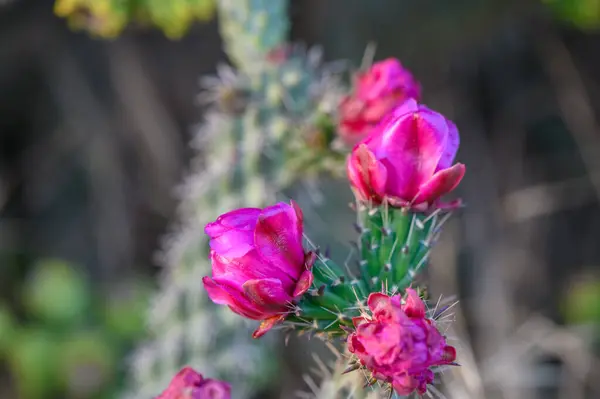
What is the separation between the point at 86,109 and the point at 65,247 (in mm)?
783

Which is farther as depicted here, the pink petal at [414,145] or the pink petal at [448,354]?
the pink petal at [414,145]

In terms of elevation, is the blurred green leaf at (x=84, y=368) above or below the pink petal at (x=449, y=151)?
below

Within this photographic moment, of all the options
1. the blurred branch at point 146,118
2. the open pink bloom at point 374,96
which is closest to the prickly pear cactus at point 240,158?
the open pink bloom at point 374,96

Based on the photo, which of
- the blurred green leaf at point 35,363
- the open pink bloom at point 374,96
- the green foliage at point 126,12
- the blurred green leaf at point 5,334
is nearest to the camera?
the open pink bloom at point 374,96

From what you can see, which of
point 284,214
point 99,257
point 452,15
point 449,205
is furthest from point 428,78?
point 284,214

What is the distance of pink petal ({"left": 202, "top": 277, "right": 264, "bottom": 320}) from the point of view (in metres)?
1.14

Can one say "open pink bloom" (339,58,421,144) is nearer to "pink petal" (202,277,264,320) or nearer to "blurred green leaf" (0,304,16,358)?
"pink petal" (202,277,264,320)

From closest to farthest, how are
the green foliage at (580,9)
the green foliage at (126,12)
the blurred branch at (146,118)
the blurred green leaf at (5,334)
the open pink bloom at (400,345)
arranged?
the open pink bloom at (400,345)
the green foliage at (126,12)
the green foliage at (580,9)
the blurred green leaf at (5,334)
the blurred branch at (146,118)

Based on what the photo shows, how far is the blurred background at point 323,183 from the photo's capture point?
129 inches

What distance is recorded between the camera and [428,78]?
3498mm

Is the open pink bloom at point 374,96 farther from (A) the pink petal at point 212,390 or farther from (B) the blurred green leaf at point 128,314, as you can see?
(B) the blurred green leaf at point 128,314

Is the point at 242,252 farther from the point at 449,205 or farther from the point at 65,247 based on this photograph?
the point at 65,247

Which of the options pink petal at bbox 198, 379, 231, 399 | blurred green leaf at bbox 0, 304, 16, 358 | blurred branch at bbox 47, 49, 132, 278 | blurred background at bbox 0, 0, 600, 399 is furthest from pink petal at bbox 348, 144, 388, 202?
blurred branch at bbox 47, 49, 132, 278

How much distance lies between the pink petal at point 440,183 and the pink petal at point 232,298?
37 cm
